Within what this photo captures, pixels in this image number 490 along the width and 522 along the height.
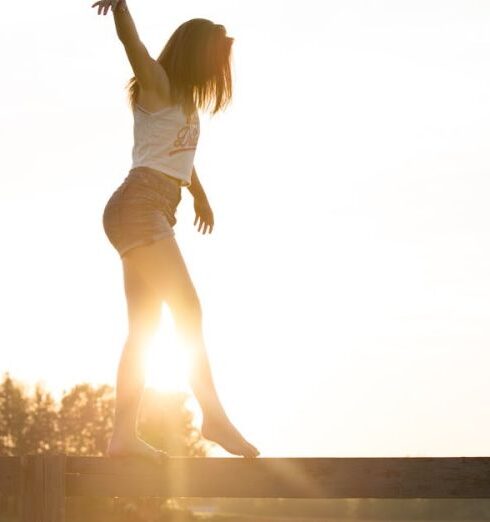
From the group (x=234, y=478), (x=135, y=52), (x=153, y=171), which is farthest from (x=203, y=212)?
(x=234, y=478)

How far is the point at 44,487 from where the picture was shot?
6.47m

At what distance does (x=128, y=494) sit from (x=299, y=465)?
3.66 feet

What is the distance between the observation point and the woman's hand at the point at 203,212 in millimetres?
7160

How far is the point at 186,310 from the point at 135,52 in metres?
1.50

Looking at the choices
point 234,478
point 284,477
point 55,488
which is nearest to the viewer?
point 284,477

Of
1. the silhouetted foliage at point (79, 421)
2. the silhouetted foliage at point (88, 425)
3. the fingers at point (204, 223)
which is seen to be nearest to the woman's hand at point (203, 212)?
the fingers at point (204, 223)

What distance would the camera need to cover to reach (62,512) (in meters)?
6.47

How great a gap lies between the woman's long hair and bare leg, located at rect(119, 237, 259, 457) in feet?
Answer: 2.77

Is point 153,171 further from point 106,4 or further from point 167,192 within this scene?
point 106,4

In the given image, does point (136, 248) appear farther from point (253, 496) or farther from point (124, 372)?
point (253, 496)

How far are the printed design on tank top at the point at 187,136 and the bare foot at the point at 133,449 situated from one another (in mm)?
1701

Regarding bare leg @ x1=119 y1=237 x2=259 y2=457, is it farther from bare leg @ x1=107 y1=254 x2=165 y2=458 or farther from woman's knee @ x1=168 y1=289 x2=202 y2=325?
bare leg @ x1=107 y1=254 x2=165 y2=458

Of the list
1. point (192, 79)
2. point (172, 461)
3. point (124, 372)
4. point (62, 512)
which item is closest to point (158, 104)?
point (192, 79)

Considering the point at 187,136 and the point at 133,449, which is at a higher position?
the point at 187,136
